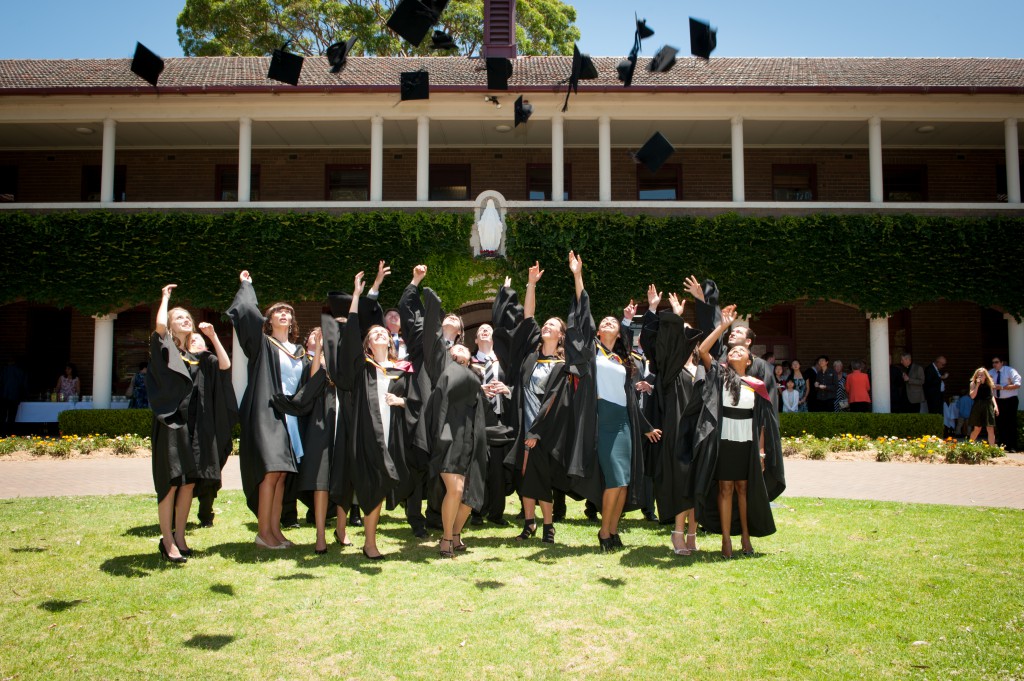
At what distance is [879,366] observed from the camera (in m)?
18.5

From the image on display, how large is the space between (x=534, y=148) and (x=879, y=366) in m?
10.3

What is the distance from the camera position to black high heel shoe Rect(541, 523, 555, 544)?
290 inches

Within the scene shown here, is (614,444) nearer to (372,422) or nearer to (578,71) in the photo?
(372,422)

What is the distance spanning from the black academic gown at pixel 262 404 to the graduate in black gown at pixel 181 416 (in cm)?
21

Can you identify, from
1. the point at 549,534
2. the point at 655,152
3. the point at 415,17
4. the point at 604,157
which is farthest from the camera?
the point at 604,157

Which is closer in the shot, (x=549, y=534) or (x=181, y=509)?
(x=181, y=509)

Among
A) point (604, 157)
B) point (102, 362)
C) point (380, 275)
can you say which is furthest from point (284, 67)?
point (380, 275)

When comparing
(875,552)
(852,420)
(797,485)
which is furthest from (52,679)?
(852,420)

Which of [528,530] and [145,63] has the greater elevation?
[145,63]

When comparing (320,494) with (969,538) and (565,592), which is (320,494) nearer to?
(565,592)

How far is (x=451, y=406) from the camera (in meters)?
6.87

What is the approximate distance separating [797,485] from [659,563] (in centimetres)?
540

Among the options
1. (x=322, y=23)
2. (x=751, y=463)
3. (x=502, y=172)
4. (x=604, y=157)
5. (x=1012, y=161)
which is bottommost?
(x=751, y=463)

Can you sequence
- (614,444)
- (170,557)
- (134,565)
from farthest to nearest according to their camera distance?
1. (614,444)
2. (170,557)
3. (134,565)
